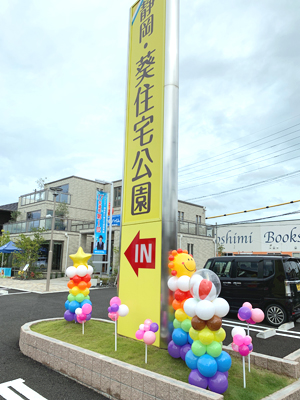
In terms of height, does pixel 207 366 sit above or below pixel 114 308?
below

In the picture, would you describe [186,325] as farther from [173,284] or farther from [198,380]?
[198,380]

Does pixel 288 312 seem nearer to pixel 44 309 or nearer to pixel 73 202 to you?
pixel 44 309

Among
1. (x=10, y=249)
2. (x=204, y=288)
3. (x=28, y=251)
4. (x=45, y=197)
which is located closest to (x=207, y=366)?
(x=204, y=288)

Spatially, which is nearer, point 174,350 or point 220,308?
point 220,308

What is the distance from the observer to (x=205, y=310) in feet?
11.8

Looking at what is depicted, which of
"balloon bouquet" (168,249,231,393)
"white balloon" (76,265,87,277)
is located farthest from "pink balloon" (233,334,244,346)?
"white balloon" (76,265,87,277)

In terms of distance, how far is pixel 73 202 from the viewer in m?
31.8

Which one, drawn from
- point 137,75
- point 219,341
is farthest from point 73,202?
point 219,341

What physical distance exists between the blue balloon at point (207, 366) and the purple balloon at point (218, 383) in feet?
0.27

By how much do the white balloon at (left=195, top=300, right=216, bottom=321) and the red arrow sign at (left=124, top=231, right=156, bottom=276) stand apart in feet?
6.29

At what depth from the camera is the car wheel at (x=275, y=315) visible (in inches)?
→ 314

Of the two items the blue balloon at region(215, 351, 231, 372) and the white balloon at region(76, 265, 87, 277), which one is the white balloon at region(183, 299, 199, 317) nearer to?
the blue balloon at region(215, 351, 231, 372)

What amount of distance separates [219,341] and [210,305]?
1.77 ft

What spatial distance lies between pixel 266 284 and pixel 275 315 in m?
0.83
